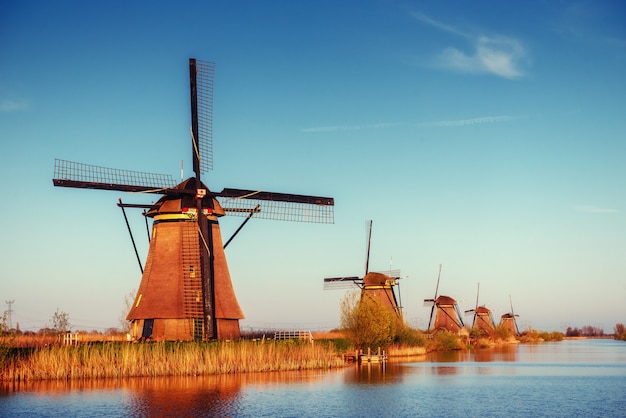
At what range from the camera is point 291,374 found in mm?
30391

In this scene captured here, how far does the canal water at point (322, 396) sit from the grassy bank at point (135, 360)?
59 cm

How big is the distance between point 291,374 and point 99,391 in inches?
371

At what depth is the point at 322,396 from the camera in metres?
23.5

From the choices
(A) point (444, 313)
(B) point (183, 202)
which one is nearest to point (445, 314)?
(A) point (444, 313)

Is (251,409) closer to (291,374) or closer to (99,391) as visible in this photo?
(99,391)

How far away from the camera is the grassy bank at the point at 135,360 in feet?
83.6

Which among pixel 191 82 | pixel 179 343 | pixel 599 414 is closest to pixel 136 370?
pixel 179 343

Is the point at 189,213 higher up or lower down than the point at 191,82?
lower down

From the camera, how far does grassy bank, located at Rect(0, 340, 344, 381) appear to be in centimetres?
2548

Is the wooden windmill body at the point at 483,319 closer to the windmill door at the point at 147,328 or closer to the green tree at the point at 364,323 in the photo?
the green tree at the point at 364,323

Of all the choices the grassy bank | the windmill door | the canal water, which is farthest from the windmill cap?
the canal water

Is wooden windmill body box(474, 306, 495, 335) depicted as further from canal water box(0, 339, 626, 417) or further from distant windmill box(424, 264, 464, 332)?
canal water box(0, 339, 626, 417)

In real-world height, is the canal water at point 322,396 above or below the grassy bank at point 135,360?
below

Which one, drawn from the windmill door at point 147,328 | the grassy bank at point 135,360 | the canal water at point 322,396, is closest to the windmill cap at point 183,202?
the windmill door at point 147,328
